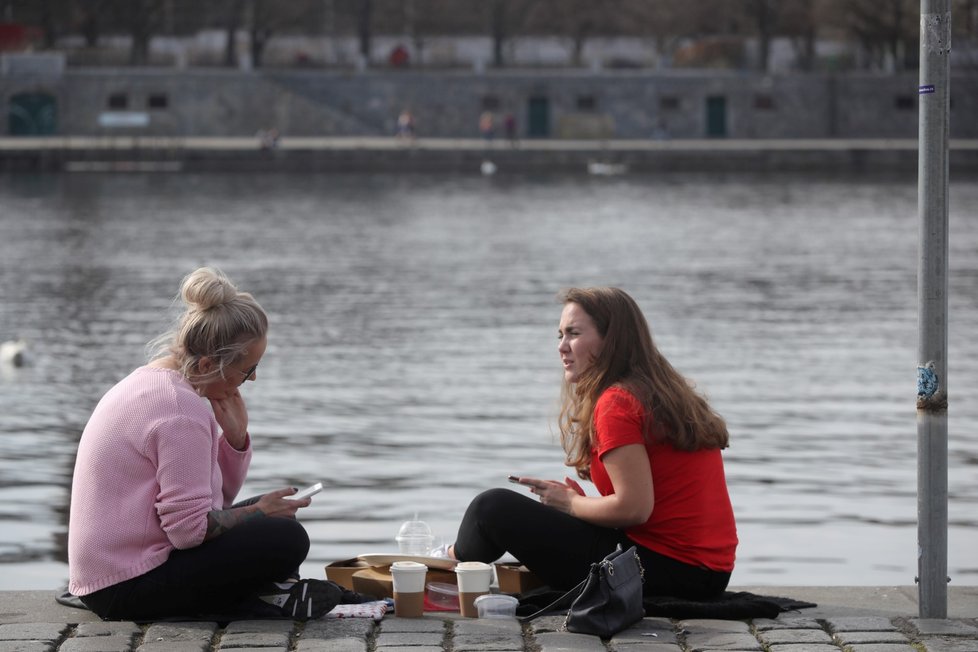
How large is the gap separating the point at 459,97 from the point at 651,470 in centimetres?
5883

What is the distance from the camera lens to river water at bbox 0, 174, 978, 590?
9.40m

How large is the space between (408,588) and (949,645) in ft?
5.43

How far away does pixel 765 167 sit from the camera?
2078 inches

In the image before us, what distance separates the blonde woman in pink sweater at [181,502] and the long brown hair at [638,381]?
3.40 ft

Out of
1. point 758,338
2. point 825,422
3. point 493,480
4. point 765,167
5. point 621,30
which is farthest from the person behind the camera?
point 621,30

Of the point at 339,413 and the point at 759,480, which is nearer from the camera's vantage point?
the point at 759,480

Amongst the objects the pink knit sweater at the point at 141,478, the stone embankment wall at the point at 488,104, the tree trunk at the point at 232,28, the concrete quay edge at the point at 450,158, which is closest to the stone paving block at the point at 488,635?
the pink knit sweater at the point at 141,478

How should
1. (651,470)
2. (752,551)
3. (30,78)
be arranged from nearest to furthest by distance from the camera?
(651,470)
(752,551)
(30,78)

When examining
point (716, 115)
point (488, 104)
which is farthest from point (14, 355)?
point (716, 115)

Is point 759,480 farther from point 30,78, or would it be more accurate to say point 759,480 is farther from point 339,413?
point 30,78

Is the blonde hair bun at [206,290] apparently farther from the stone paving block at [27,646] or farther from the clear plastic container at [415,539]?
the clear plastic container at [415,539]

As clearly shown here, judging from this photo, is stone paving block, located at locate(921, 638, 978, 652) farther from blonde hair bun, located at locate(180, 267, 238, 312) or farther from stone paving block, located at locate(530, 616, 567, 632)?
blonde hair bun, located at locate(180, 267, 238, 312)

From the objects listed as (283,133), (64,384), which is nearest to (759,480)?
(64,384)

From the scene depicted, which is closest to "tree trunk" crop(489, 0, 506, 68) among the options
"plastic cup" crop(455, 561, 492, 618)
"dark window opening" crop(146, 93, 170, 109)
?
"dark window opening" crop(146, 93, 170, 109)
